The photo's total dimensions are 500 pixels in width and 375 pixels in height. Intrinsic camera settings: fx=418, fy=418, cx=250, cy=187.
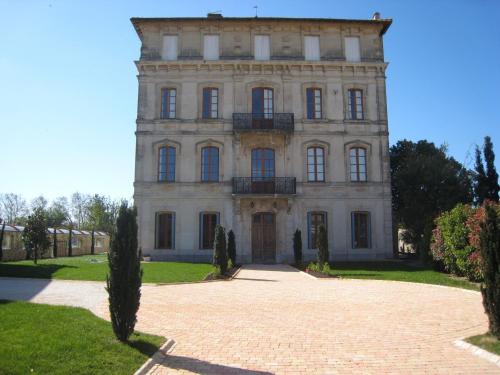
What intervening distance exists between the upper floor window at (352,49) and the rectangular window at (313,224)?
1032 cm

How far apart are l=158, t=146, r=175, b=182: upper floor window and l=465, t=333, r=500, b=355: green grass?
21279mm

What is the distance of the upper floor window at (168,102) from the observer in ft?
87.1

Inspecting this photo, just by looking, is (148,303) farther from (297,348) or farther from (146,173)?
(146,173)

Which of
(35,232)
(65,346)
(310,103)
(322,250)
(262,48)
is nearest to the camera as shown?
(65,346)

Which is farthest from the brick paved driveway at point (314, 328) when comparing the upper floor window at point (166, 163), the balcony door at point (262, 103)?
the balcony door at point (262, 103)

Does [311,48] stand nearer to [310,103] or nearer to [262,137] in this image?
[310,103]

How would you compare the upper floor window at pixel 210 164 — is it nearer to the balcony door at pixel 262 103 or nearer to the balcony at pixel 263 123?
the balcony at pixel 263 123

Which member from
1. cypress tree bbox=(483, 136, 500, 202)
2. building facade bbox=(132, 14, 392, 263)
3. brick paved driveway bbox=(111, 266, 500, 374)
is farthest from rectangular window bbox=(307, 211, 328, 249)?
brick paved driveway bbox=(111, 266, 500, 374)

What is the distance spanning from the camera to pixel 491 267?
261 inches

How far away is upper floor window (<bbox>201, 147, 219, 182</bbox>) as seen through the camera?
2598 cm

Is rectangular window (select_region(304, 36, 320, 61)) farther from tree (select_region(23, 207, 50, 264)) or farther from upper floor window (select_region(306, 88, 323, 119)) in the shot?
tree (select_region(23, 207, 50, 264))

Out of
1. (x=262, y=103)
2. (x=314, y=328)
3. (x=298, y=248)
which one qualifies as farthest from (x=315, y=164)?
(x=314, y=328)

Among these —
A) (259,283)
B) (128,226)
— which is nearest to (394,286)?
(259,283)

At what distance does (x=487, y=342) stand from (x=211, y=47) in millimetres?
24316
